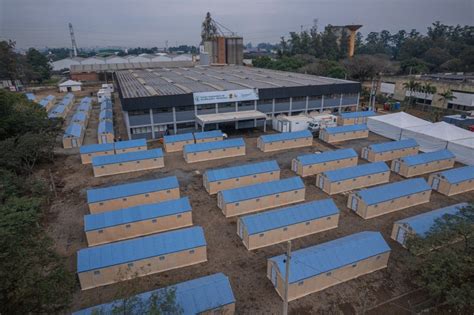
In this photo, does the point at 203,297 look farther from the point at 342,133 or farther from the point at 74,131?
the point at 74,131

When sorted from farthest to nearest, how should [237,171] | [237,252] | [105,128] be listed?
[105,128]
[237,171]
[237,252]

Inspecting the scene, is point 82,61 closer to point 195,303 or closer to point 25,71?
point 25,71

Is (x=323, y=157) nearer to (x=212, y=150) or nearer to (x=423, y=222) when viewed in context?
(x=212, y=150)

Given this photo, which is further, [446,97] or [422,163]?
[446,97]

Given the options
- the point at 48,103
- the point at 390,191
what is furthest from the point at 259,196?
the point at 48,103

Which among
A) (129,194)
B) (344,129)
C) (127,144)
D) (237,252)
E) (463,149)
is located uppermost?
(344,129)

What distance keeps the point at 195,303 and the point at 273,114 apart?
33.5m

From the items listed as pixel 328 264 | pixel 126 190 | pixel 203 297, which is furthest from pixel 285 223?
pixel 126 190

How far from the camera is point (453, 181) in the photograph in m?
23.5

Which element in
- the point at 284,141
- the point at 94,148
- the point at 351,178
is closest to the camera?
the point at 351,178

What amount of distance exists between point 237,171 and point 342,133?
1807 cm

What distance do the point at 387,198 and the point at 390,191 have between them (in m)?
0.75

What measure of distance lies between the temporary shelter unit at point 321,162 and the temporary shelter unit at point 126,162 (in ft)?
43.4

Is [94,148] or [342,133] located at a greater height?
[94,148]
